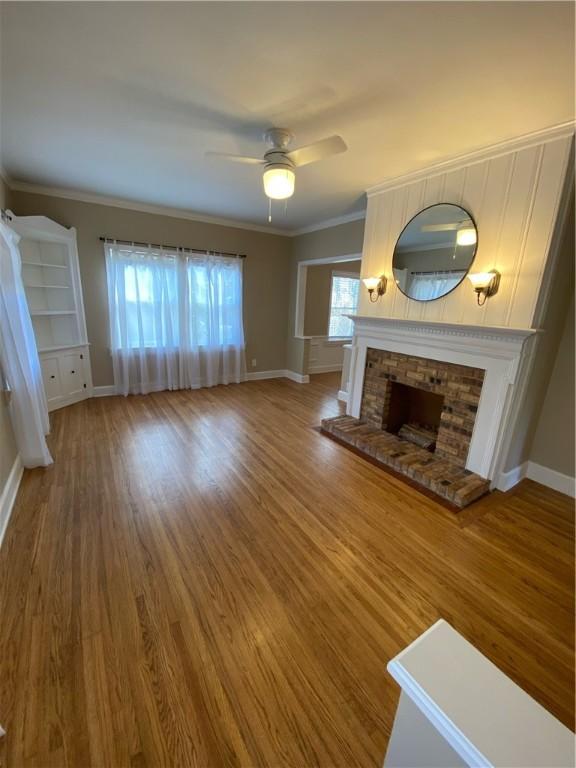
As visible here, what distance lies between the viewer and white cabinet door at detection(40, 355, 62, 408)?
3.84 meters

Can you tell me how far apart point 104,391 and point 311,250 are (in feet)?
13.0

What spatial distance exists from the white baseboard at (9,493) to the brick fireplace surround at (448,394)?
2857 millimetres

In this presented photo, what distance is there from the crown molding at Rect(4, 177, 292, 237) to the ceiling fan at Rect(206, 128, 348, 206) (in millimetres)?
2799

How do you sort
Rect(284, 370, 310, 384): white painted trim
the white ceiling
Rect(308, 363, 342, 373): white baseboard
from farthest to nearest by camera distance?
Rect(308, 363, 342, 373): white baseboard < Rect(284, 370, 310, 384): white painted trim < the white ceiling

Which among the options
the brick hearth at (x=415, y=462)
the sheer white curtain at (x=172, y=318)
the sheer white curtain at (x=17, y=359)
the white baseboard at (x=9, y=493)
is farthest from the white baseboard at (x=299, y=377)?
the white baseboard at (x=9, y=493)

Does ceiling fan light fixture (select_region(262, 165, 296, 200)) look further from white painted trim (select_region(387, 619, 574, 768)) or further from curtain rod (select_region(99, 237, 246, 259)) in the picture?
curtain rod (select_region(99, 237, 246, 259))

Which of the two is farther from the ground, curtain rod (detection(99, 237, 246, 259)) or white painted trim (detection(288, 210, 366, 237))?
white painted trim (detection(288, 210, 366, 237))

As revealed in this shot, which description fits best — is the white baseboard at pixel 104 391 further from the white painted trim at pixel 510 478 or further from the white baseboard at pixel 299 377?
the white painted trim at pixel 510 478

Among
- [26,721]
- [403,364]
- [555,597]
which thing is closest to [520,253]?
[403,364]

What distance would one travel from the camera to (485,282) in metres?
2.47

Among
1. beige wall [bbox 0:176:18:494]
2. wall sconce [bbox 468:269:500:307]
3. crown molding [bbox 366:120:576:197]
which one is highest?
crown molding [bbox 366:120:576:197]

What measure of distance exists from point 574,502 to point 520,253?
2101 mm

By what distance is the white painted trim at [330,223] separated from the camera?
13.9 ft

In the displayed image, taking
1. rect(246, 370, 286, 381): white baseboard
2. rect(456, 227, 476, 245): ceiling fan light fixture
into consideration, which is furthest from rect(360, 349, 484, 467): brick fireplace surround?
rect(246, 370, 286, 381): white baseboard
